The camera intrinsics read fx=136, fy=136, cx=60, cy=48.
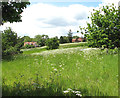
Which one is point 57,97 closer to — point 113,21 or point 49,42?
point 113,21

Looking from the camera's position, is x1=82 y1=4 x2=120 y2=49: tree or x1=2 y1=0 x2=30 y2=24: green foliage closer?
x1=2 y1=0 x2=30 y2=24: green foliage

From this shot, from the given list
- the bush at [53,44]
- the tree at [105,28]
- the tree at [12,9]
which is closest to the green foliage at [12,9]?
the tree at [12,9]

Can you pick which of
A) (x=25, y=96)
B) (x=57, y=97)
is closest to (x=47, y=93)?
(x=57, y=97)

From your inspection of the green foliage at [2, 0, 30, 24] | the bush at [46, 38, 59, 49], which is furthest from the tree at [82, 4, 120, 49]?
the bush at [46, 38, 59, 49]

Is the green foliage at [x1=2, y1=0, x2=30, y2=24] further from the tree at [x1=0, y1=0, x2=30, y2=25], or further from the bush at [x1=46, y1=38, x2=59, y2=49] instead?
the bush at [x1=46, y1=38, x2=59, y2=49]

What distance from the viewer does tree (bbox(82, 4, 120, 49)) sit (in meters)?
12.3

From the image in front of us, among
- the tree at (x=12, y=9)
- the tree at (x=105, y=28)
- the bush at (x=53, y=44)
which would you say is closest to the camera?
the tree at (x=12, y=9)

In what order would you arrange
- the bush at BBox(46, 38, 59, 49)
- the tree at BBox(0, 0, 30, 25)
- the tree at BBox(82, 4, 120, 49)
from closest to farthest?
the tree at BBox(0, 0, 30, 25)
the tree at BBox(82, 4, 120, 49)
the bush at BBox(46, 38, 59, 49)

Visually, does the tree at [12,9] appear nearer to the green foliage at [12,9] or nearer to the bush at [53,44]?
the green foliage at [12,9]

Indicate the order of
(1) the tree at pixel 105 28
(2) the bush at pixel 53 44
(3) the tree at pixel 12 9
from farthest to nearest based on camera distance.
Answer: (2) the bush at pixel 53 44, (1) the tree at pixel 105 28, (3) the tree at pixel 12 9

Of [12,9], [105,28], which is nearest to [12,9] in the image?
[12,9]

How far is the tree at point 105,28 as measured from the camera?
40.4 feet

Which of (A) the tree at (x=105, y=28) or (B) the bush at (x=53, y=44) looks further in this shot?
(B) the bush at (x=53, y=44)

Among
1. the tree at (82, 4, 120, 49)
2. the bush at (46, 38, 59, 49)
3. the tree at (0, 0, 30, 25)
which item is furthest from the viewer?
the bush at (46, 38, 59, 49)
